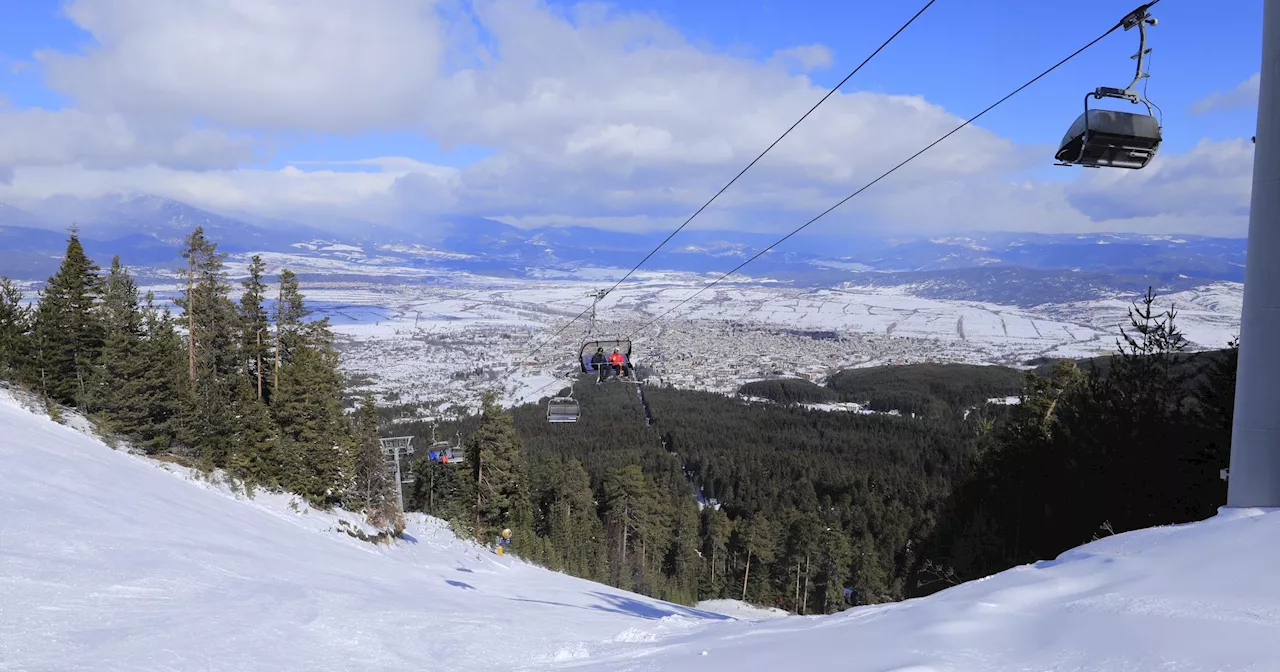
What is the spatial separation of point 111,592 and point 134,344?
705 inches

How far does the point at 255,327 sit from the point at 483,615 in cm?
2798

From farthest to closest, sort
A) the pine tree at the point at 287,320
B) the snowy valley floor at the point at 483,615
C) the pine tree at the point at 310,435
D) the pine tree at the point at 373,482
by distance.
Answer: the pine tree at the point at 287,320
the pine tree at the point at 373,482
the pine tree at the point at 310,435
the snowy valley floor at the point at 483,615

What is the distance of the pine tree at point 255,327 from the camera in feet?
106

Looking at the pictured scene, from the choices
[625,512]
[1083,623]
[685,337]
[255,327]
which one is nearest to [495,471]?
[625,512]

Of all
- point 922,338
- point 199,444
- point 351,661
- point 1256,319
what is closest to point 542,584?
point 199,444

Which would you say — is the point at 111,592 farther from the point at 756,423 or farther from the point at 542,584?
the point at 756,423

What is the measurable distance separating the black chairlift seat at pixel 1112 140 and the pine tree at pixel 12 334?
89.3 ft

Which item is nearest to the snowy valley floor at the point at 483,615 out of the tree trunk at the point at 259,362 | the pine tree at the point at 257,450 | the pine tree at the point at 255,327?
the pine tree at the point at 257,450

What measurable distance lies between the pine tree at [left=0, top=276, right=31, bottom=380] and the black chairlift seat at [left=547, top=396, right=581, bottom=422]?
53.2 ft

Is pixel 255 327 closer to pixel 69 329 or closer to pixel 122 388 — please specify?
pixel 69 329

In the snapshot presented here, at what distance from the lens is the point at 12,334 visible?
26.3 metres

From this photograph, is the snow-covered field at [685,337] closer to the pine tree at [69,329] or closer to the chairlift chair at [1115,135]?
the pine tree at [69,329]

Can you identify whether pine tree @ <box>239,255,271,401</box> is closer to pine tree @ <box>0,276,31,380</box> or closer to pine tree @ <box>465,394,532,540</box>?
pine tree @ <box>0,276,31,380</box>

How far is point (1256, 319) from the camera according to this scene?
20.0 ft
